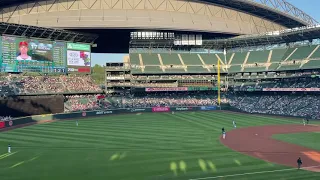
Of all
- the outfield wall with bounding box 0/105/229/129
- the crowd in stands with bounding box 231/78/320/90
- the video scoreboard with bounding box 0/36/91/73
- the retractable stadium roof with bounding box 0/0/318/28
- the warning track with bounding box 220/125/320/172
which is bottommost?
the warning track with bounding box 220/125/320/172

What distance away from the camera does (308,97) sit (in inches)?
2308

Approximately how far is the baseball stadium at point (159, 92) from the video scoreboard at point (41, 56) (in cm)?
21

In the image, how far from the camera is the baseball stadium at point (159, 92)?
22734 millimetres

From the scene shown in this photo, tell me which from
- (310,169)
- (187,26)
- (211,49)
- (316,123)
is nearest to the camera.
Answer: (310,169)

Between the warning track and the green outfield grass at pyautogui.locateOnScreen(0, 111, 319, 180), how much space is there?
5.09 ft

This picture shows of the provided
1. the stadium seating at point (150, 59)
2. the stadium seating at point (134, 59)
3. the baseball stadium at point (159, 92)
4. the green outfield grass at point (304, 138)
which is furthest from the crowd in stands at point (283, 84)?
the green outfield grass at point (304, 138)

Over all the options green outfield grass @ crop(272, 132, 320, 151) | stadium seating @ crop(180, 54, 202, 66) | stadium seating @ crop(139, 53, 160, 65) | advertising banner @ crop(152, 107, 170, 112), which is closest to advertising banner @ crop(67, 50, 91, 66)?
stadium seating @ crop(139, 53, 160, 65)

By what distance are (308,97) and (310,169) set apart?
141ft

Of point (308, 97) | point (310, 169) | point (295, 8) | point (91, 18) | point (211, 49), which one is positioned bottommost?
point (310, 169)

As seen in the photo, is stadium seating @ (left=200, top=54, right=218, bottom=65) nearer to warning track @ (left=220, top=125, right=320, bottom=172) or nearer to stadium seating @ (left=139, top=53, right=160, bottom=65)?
stadium seating @ (left=139, top=53, right=160, bottom=65)

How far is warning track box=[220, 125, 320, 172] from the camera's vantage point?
76.9 ft

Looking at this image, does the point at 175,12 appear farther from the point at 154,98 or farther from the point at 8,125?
the point at 8,125

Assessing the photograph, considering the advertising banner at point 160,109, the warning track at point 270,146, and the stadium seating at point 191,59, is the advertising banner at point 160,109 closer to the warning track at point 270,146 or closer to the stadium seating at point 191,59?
the stadium seating at point 191,59

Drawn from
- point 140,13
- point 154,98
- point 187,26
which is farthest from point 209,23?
point 154,98
